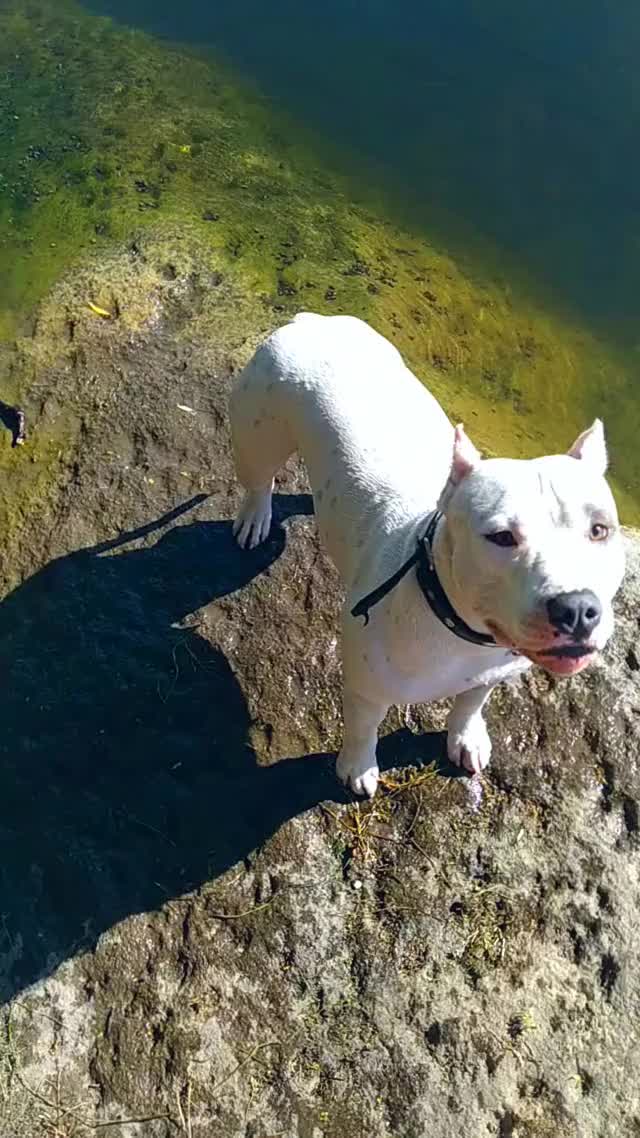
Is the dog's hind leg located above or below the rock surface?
above

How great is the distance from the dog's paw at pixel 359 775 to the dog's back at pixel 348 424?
32.5 inches

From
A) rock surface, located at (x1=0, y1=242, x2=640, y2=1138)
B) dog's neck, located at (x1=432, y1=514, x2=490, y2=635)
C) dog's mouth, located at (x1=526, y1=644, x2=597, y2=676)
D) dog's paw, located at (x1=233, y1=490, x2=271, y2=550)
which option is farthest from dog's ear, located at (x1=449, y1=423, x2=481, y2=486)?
dog's paw, located at (x1=233, y1=490, x2=271, y2=550)

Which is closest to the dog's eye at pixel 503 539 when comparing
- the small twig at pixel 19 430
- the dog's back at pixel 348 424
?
the dog's back at pixel 348 424

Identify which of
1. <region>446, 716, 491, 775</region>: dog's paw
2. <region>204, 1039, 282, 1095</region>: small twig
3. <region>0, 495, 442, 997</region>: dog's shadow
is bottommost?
<region>204, 1039, 282, 1095</region>: small twig

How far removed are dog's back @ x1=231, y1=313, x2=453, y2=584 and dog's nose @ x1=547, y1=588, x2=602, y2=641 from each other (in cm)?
110

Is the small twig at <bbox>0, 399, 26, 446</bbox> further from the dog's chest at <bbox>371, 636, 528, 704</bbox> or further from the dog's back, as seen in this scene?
the dog's chest at <bbox>371, 636, 528, 704</bbox>

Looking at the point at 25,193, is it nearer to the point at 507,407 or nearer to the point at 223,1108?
the point at 507,407

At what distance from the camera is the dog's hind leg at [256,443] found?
397 centimetres

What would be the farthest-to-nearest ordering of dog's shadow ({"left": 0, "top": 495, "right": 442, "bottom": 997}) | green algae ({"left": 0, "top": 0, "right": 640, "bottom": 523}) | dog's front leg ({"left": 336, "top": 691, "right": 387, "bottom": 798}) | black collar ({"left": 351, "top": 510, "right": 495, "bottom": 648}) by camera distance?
green algae ({"left": 0, "top": 0, "right": 640, "bottom": 523}) → dog's shadow ({"left": 0, "top": 495, "right": 442, "bottom": 997}) → dog's front leg ({"left": 336, "top": 691, "right": 387, "bottom": 798}) → black collar ({"left": 351, "top": 510, "right": 495, "bottom": 648})

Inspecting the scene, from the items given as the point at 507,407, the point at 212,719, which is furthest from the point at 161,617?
the point at 507,407

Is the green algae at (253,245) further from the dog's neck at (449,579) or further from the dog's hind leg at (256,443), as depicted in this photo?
the dog's neck at (449,579)

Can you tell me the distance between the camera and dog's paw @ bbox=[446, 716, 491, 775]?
404 centimetres

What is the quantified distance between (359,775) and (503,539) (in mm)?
1771

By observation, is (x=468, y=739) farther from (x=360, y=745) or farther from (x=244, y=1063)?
(x=244, y=1063)
